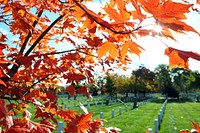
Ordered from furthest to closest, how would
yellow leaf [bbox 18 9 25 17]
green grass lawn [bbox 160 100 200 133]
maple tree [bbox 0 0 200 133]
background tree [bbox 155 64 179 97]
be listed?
background tree [bbox 155 64 179 97] < green grass lawn [bbox 160 100 200 133] < yellow leaf [bbox 18 9 25 17] < maple tree [bbox 0 0 200 133]

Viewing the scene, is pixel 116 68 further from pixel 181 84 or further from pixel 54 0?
pixel 181 84

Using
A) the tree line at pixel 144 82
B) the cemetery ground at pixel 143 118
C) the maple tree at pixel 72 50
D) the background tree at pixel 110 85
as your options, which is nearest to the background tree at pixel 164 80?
the tree line at pixel 144 82

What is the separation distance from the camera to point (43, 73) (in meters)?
2.59

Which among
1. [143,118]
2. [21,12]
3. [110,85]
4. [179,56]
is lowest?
[143,118]

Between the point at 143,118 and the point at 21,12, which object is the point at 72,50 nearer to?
the point at 21,12

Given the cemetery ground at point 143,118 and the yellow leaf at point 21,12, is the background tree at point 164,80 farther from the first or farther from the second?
the yellow leaf at point 21,12

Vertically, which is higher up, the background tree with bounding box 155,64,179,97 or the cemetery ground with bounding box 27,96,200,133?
the background tree with bounding box 155,64,179,97

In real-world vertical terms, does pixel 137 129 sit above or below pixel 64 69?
below

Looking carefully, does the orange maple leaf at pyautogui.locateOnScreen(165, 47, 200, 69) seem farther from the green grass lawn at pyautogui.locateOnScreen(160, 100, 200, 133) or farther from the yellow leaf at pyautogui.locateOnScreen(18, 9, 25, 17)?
the green grass lawn at pyautogui.locateOnScreen(160, 100, 200, 133)

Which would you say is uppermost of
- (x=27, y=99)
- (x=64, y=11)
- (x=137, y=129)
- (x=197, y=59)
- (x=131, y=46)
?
(x=64, y=11)

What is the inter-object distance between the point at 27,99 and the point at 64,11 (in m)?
1.11

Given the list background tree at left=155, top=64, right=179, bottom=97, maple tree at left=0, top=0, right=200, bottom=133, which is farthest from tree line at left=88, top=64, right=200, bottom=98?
maple tree at left=0, top=0, right=200, bottom=133

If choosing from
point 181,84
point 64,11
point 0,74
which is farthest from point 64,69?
point 181,84

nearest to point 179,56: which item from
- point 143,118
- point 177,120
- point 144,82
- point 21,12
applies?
point 21,12
